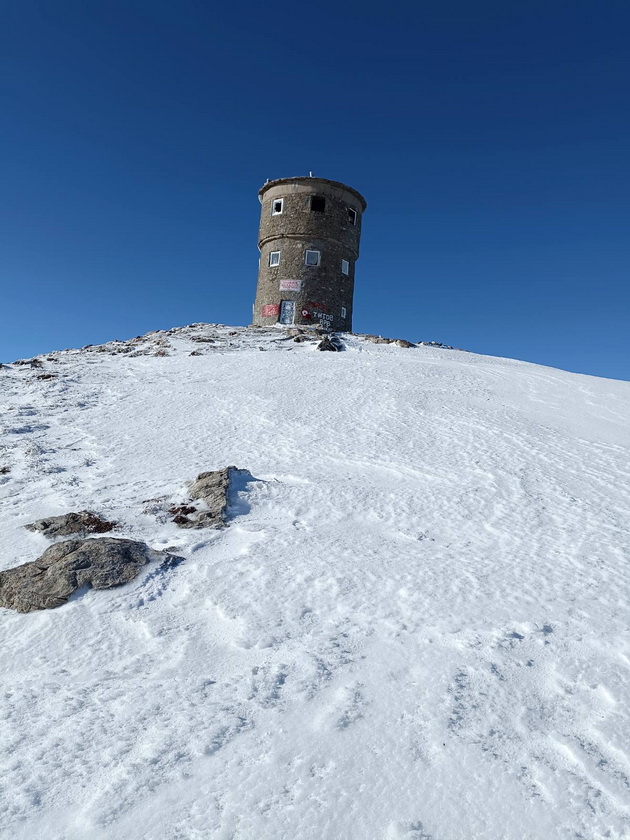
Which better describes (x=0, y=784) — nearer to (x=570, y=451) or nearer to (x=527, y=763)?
(x=527, y=763)

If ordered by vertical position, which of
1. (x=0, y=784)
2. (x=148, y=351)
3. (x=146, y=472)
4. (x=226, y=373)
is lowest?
(x=0, y=784)

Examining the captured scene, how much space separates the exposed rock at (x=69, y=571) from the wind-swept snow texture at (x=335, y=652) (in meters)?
0.14

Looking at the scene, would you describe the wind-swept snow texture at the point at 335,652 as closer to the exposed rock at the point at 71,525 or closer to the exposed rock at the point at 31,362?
the exposed rock at the point at 71,525

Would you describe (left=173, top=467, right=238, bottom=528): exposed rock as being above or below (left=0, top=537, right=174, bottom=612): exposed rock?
above

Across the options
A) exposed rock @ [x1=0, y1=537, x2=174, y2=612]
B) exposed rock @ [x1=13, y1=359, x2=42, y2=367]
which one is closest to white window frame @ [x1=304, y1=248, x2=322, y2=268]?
exposed rock @ [x1=13, y1=359, x2=42, y2=367]

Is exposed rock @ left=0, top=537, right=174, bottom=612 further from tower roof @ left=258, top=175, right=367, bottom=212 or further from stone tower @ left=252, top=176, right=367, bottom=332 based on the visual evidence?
Result: tower roof @ left=258, top=175, right=367, bottom=212

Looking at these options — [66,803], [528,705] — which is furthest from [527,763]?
[66,803]

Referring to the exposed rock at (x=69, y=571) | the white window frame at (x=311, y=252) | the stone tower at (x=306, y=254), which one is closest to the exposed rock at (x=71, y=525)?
the exposed rock at (x=69, y=571)

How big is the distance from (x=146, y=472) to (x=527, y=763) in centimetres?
638

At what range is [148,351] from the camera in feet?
66.0

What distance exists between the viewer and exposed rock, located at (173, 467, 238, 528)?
6.15m

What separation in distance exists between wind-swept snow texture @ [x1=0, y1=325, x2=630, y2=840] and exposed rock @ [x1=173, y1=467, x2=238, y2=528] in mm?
172

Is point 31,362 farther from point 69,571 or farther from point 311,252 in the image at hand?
point 311,252

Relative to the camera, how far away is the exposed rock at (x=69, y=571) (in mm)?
4773
